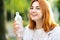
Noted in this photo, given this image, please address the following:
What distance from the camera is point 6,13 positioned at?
1.95 metres

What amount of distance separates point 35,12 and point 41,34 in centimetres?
17

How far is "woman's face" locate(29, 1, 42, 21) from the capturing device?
1.60 m

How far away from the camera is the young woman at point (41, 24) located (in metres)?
1.58

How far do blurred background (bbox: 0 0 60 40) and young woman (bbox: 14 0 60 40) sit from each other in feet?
0.25

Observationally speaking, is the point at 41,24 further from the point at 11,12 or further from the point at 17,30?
the point at 11,12

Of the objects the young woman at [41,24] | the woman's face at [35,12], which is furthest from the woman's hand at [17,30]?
the woman's face at [35,12]

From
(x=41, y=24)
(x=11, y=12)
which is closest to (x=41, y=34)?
(x=41, y=24)

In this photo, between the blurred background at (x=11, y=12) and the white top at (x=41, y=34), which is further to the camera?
the blurred background at (x=11, y=12)

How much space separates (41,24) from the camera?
163cm

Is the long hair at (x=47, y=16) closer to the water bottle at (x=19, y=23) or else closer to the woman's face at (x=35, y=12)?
the woman's face at (x=35, y=12)

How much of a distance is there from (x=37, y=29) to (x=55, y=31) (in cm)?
14

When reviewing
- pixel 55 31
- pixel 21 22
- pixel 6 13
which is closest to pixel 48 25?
pixel 55 31

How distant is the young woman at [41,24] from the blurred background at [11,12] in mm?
76

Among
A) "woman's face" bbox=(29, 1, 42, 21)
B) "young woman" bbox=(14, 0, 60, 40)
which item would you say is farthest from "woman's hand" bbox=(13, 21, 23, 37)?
"woman's face" bbox=(29, 1, 42, 21)
